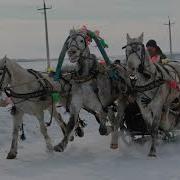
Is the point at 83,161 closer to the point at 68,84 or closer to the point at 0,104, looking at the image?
the point at 68,84

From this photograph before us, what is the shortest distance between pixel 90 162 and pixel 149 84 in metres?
1.57

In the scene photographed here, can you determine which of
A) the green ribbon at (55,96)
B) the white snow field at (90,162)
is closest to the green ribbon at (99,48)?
the green ribbon at (55,96)

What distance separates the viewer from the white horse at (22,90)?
8008 mm

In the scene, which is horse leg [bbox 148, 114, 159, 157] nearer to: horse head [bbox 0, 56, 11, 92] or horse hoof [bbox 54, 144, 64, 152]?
horse hoof [bbox 54, 144, 64, 152]

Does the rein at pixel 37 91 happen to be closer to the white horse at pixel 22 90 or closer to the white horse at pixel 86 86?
the white horse at pixel 22 90

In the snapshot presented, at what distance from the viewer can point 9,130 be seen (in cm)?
1126

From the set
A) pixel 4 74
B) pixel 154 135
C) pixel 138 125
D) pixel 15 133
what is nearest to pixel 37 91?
pixel 4 74

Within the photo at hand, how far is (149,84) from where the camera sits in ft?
26.0

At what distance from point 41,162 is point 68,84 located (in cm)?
166

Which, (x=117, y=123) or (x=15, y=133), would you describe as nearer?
(x=15, y=133)

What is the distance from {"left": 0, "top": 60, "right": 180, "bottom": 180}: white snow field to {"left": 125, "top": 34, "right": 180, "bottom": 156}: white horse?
535 mm

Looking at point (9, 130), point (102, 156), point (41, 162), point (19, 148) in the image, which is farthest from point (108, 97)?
point (9, 130)

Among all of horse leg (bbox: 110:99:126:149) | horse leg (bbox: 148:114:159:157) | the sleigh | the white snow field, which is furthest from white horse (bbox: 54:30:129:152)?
horse leg (bbox: 148:114:159:157)

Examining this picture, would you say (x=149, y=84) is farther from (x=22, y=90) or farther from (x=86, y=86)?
(x=22, y=90)
